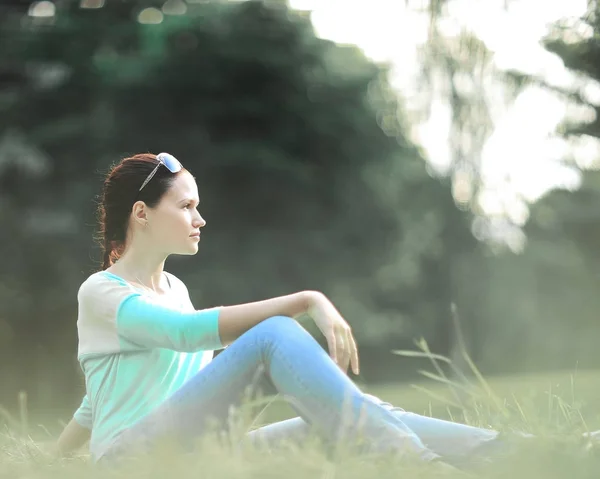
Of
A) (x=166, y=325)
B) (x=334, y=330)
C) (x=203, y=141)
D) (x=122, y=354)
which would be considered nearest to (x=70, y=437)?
(x=122, y=354)

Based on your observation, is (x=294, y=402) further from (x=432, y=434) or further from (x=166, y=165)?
(x=166, y=165)

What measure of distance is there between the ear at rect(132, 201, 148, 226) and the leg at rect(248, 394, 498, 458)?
2.16 ft

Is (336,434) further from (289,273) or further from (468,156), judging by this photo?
(289,273)

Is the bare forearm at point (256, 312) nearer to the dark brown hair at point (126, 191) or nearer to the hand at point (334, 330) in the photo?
the hand at point (334, 330)

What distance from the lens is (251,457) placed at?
193 centimetres

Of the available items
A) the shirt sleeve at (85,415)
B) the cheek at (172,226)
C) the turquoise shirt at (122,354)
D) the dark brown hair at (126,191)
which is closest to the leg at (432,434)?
the turquoise shirt at (122,354)

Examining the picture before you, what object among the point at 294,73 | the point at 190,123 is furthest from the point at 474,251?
the point at 190,123

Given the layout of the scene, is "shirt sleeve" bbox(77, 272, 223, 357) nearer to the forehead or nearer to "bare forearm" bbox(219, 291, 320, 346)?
"bare forearm" bbox(219, 291, 320, 346)

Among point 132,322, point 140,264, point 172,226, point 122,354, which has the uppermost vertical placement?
point 172,226

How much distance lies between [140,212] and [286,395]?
2.37 feet

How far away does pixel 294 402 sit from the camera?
2039 mm

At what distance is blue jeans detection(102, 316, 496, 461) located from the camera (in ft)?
6.57

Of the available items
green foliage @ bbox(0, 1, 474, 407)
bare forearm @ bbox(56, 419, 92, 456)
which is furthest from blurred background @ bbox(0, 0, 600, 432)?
bare forearm @ bbox(56, 419, 92, 456)

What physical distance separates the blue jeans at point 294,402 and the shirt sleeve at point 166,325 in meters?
0.07
